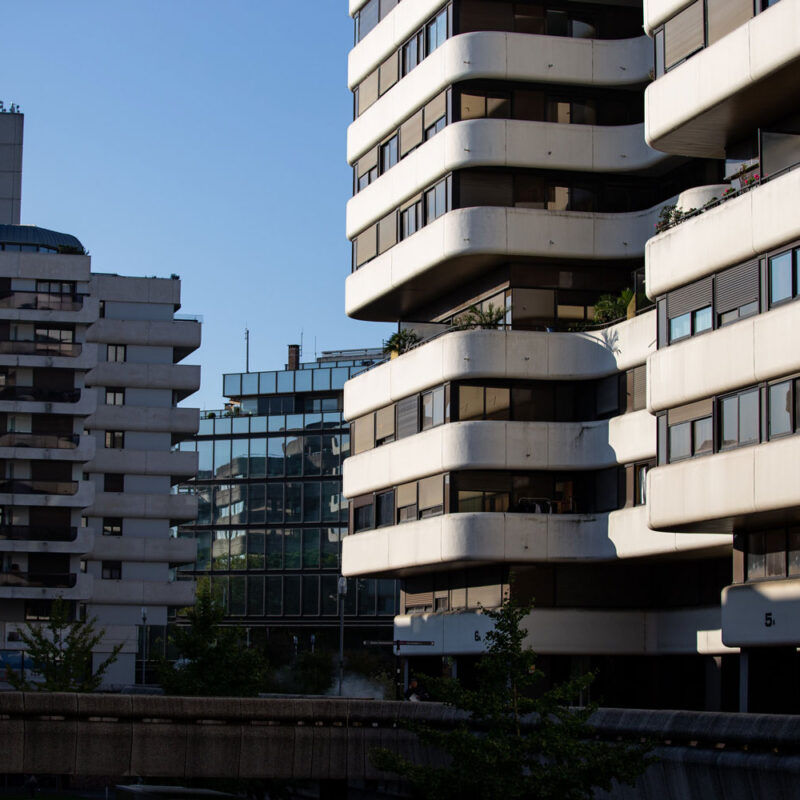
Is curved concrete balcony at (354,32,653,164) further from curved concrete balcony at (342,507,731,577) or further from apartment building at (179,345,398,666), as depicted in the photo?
apartment building at (179,345,398,666)

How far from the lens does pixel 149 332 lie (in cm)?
10488

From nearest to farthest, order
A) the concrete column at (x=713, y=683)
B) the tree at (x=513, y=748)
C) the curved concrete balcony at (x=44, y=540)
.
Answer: the tree at (x=513, y=748) → the concrete column at (x=713, y=683) → the curved concrete balcony at (x=44, y=540)

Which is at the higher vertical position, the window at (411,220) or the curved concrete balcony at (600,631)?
the window at (411,220)

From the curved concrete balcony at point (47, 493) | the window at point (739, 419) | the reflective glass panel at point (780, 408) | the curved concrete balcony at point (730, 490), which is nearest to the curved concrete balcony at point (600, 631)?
the curved concrete balcony at point (730, 490)

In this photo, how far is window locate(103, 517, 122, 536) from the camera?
104 metres

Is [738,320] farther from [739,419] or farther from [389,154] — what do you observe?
[389,154]

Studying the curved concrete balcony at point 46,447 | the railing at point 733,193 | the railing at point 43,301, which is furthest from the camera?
the railing at point 43,301

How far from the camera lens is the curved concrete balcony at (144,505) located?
103 meters

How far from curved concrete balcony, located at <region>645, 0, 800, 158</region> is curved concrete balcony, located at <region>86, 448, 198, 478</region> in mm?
64091

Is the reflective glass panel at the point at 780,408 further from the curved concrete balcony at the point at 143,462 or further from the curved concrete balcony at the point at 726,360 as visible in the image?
the curved concrete balcony at the point at 143,462

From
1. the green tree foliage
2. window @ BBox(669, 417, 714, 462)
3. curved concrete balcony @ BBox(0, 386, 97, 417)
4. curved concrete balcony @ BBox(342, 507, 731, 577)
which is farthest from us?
curved concrete balcony @ BBox(0, 386, 97, 417)

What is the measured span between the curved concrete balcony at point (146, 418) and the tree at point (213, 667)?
162 ft

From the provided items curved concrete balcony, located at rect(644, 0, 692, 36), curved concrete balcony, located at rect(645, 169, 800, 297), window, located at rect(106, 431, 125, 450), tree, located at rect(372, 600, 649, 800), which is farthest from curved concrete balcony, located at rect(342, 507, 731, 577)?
window, located at rect(106, 431, 125, 450)

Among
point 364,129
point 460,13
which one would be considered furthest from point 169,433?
point 460,13
